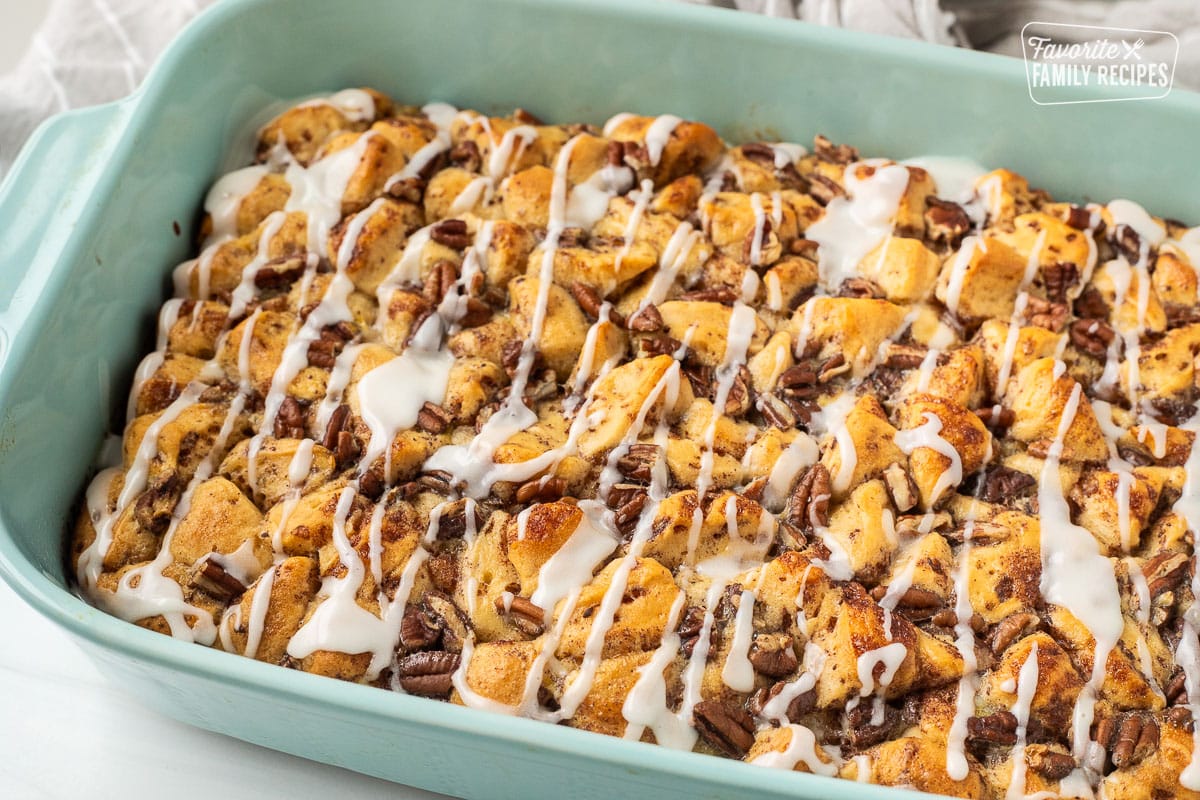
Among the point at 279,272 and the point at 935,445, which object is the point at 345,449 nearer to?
the point at 279,272

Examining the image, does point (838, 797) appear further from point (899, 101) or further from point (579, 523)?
point (899, 101)

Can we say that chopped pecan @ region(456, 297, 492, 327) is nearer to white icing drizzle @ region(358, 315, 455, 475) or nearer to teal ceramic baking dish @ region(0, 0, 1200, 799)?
white icing drizzle @ region(358, 315, 455, 475)

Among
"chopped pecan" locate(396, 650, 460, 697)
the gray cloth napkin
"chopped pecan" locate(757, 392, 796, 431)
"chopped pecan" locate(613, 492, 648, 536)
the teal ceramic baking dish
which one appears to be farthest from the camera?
the gray cloth napkin

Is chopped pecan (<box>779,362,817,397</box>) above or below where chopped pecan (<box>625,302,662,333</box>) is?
below

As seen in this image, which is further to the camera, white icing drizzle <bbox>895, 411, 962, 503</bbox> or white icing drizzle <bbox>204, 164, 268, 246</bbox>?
white icing drizzle <bbox>204, 164, 268, 246</bbox>

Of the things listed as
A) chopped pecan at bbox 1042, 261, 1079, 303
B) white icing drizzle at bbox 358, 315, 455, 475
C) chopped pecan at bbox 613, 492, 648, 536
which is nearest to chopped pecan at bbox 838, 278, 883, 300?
chopped pecan at bbox 1042, 261, 1079, 303

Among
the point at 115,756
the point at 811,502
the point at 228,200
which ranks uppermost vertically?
the point at 228,200

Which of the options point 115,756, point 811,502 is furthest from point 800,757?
point 115,756
